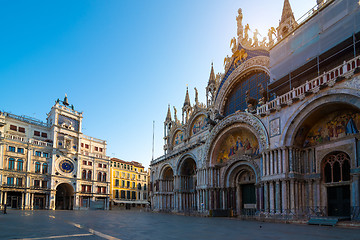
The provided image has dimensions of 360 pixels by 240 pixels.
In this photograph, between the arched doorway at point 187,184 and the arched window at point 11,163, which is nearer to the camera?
the arched doorway at point 187,184

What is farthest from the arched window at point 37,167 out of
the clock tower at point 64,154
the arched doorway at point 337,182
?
the arched doorway at point 337,182

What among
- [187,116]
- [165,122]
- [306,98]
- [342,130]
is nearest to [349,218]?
[342,130]

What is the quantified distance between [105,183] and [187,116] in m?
34.9

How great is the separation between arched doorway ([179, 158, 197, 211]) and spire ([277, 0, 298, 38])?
2033cm

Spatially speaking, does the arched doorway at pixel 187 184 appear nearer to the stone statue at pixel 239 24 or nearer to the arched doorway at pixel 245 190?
the arched doorway at pixel 245 190

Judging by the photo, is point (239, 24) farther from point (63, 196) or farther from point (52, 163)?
point (63, 196)

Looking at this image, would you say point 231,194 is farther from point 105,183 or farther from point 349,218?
point 105,183

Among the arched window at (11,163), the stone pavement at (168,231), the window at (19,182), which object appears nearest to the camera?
the stone pavement at (168,231)

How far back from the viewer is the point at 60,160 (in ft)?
203

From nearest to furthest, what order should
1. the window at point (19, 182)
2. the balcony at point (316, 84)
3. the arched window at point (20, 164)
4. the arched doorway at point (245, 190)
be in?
the balcony at point (316, 84) → the arched doorway at point (245, 190) → the window at point (19, 182) → the arched window at point (20, 164)

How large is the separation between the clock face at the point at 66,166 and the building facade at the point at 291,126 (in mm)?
38494

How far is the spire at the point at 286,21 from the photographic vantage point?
27.6 meters

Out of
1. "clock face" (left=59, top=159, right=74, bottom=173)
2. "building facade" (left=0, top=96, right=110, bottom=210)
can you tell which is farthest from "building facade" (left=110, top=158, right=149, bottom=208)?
"clock face" (left=59, top=159, right=74, bottom=173)

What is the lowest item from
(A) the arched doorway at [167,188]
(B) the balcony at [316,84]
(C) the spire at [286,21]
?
(A) the arched doorway at [167,188]
